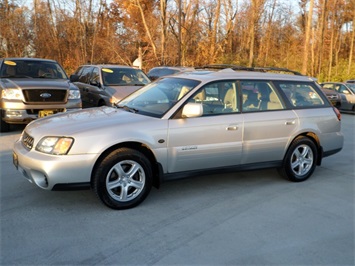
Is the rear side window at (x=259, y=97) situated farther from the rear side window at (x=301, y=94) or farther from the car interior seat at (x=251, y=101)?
the rear side window at (x=301, y=94)

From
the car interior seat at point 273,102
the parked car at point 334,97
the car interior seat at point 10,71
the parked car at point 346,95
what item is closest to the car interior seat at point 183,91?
the car interior seat at point 273,102

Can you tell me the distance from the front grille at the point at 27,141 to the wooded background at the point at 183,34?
19746 millimetres

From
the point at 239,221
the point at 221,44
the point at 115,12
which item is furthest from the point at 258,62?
the point at 239,221

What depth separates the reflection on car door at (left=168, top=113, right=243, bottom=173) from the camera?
14.1 ft

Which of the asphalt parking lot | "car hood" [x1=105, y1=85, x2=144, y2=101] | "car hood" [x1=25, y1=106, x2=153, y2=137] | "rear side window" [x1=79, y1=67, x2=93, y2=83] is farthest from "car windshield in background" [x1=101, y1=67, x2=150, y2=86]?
"car hood" [x1=25, y1=106, x2=153, y2=137]

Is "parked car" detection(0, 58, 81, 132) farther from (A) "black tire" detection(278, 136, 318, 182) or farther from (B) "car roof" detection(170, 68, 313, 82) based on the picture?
(A) "black tire" detection(278, 136, 318, 182)

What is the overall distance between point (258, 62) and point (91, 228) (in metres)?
33.4

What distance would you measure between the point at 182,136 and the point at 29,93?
15.6ft

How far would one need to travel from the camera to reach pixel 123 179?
402cm

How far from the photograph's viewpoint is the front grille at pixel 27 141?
13.3 feet

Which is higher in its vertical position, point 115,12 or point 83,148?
point 115,12

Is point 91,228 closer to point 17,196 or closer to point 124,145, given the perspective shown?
point 124,145

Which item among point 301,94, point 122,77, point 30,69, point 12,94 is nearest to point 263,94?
point 301,94

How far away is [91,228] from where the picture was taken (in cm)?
355
